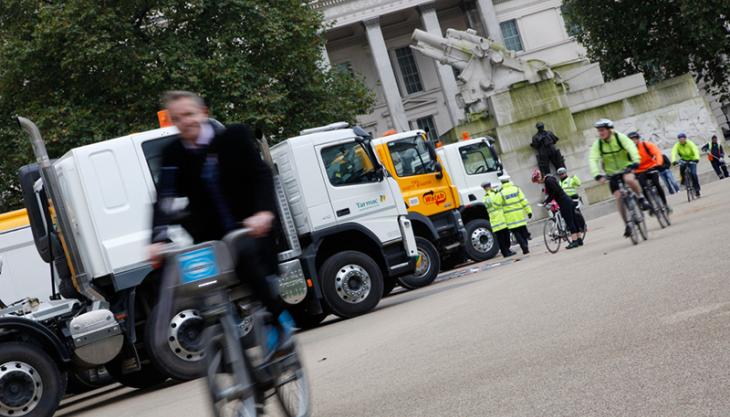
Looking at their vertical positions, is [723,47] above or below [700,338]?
above

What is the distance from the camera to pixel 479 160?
2605 centimetres

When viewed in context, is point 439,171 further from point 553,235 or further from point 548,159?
point 548,159

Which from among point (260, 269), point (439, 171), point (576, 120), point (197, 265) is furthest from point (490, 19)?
point (197, 265)

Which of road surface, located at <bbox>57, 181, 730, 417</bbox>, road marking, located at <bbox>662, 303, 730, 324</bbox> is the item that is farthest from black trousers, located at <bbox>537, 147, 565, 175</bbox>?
road marking, located at <bbox>662, 303, 730, 324</bbox>

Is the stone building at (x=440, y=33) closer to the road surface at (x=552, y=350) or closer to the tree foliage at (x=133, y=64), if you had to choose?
the tree foliage at (x=133, y=64)

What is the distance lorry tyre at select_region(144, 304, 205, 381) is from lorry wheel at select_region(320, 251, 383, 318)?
286 centimetres

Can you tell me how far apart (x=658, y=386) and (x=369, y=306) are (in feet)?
35.2

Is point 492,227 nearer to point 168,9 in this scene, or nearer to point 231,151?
point 168,9

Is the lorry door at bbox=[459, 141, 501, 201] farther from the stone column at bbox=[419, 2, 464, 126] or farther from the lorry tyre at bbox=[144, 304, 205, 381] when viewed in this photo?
the stone column at bbox=[419, 2, 464, 126]

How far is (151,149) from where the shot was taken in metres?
13.5

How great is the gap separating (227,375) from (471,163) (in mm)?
21070

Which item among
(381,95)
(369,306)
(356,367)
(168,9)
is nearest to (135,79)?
(168,9)

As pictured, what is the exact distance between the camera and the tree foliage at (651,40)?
4330 cm

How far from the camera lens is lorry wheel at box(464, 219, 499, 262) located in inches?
994
